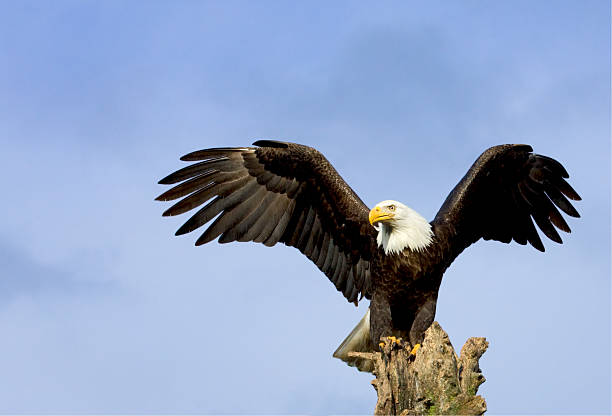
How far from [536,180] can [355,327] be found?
107 inches

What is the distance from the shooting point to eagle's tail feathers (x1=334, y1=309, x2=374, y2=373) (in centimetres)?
937

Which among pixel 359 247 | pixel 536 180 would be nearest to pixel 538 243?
pixel 536 180

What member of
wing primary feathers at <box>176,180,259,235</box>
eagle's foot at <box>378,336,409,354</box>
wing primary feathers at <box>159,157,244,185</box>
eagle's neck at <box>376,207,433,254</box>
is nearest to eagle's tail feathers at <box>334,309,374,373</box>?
eagle's neck at <box>376,207,433,254</box>

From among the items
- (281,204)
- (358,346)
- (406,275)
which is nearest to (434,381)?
(406,275)

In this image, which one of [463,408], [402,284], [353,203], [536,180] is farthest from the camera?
[536,180]

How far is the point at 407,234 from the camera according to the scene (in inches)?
331

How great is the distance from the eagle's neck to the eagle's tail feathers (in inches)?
51.2

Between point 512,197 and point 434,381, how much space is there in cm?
344

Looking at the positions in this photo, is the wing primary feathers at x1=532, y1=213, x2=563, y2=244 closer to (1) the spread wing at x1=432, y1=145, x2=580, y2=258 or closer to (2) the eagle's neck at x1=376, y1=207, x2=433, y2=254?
(1) the spread wing at x1=432, y1=145, x2=580, y2=258

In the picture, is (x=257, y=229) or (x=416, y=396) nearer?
(x=416, y=396)

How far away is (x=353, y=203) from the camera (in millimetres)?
9055

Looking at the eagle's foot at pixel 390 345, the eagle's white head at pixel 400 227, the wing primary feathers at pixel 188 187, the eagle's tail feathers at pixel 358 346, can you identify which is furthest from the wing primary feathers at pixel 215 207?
the eagle's foot at pixel 390 345

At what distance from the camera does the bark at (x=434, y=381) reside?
274 inches

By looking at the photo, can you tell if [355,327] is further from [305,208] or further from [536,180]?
[536,180]
